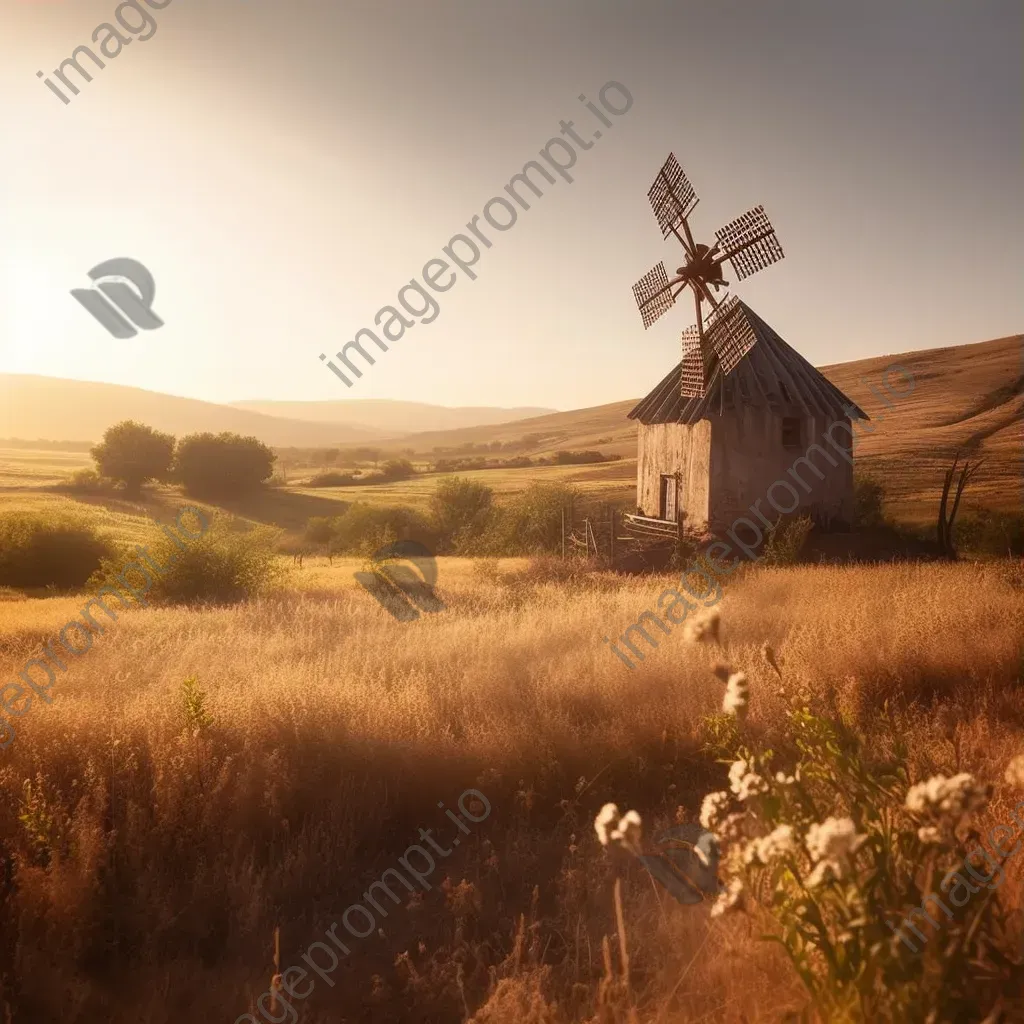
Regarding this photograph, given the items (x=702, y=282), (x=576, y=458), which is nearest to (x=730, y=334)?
(x=702, y=282)

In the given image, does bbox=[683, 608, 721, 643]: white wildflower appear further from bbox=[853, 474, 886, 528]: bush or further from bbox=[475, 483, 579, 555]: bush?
bbox=[475, 483, 579, 555]: bush

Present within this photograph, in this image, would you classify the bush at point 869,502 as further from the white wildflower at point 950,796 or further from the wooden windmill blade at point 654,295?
the white wildflower at point 950,796

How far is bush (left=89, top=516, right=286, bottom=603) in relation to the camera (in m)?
14.9

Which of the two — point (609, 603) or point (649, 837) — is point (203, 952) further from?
point (609, 603)

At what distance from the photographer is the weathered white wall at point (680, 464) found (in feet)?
61.0

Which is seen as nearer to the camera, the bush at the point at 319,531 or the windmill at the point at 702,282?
the windmill at the point at 702,282

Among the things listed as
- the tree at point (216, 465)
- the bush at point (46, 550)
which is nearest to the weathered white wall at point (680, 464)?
the bush at point (46, 550)

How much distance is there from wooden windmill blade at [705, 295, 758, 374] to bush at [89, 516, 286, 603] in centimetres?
1358

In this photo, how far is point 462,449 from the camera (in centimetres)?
Result: 10381

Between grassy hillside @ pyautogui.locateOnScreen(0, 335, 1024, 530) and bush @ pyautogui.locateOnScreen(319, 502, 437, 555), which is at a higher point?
grassy hillside @ pyautogui.locateOnScreen(0, 335, 1024, 530)

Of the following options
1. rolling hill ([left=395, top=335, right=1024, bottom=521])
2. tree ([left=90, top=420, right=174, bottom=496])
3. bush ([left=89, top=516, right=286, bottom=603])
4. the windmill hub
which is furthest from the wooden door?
tree ([left=90, top=420, right=174, bottom=496])

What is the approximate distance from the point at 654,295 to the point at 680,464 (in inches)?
209

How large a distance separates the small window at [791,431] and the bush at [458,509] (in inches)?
708

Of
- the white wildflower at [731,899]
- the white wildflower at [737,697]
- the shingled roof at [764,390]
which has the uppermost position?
the shingled roof at [764,390]
